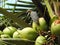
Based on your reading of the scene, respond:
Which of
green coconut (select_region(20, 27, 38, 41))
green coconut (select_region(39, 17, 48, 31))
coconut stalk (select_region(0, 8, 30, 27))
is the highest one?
coconut stalk (select_region(0, 8, 30, 27))

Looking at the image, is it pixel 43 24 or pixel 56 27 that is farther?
pixel 43 24

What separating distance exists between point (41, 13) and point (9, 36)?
0.61 ft

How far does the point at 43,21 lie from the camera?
1034 millimetres

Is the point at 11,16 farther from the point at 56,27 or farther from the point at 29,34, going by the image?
the point at 56,27

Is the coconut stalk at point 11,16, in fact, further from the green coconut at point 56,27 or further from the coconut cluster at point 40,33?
the green coconut at point 56,27

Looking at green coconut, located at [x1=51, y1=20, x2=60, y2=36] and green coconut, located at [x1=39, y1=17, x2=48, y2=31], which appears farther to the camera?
green coconut, located at [x1=39, y1=17, x2=48, y2=31]

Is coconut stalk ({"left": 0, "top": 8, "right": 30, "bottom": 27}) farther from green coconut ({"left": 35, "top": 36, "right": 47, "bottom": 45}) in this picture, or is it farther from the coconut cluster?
green coconut ({"left": 35, "top": 36, "right": 47, "bottom": 45})

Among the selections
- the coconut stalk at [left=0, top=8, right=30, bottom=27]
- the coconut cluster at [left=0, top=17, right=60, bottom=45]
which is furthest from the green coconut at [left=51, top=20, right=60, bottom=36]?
the coconut stalk at [left=0, top=8, right=30, bottom=27]

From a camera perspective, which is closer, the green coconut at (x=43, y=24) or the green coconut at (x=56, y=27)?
the green coconut at (x=56, y=27)

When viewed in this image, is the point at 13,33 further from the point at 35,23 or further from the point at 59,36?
the point at 59,36

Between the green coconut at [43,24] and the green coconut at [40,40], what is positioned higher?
the green coconut at [43,24]

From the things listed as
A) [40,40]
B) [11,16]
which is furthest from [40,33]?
[11,16]

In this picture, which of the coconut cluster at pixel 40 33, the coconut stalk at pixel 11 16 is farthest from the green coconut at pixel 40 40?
the coconut stalk at pixel 11 16

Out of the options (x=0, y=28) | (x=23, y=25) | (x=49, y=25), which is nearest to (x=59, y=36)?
(x=49, y=25)
